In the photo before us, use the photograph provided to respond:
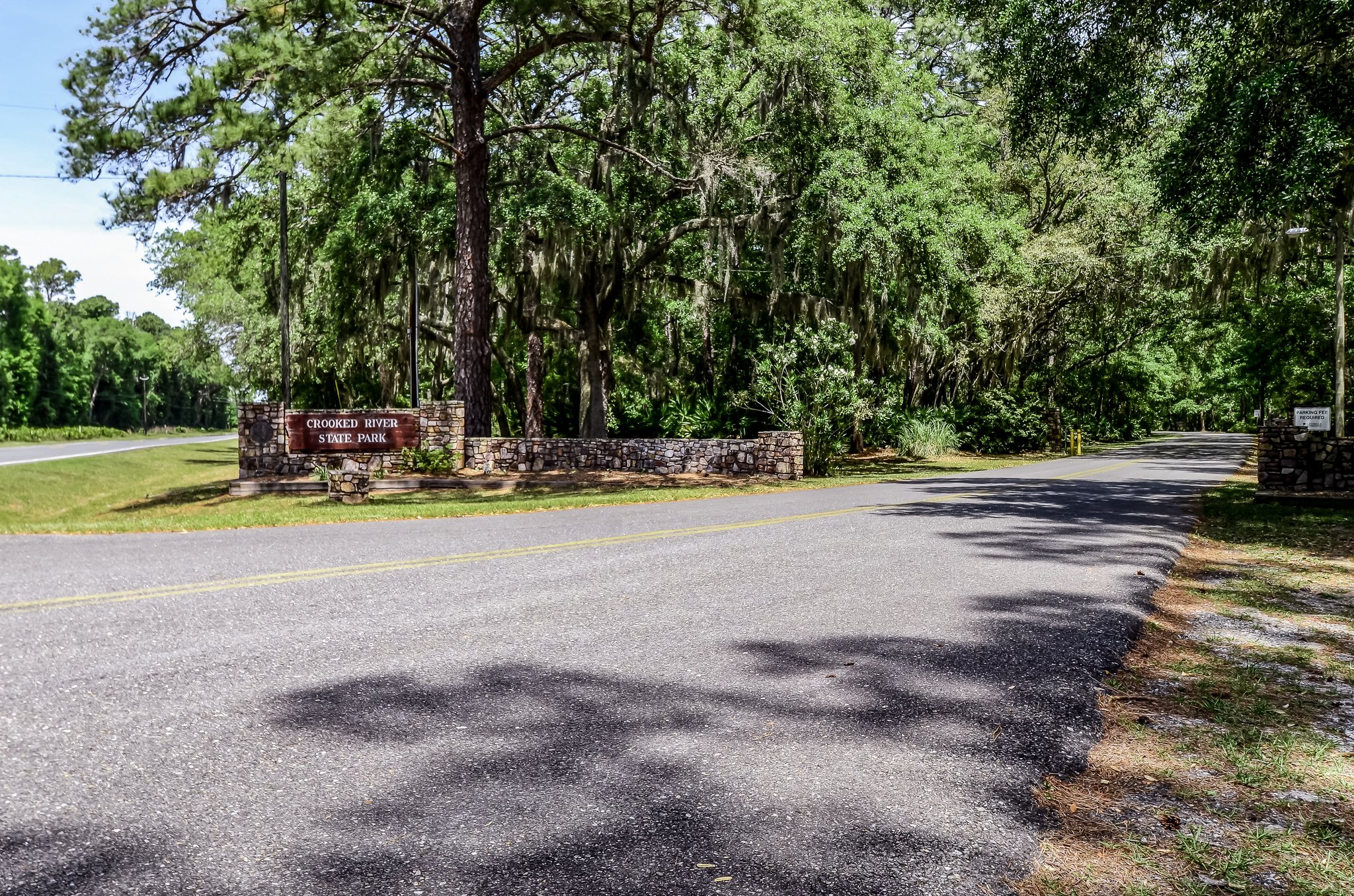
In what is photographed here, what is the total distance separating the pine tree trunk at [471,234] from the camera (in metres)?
19.1

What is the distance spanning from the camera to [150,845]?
2.67 metres

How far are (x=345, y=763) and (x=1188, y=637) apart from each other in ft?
16.7

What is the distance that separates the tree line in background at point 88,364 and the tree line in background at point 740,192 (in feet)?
51.8

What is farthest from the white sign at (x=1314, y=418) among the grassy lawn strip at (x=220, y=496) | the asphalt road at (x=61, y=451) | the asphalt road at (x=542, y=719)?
the asphalt road at (x=61, y=451)

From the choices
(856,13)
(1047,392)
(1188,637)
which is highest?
(856,13)

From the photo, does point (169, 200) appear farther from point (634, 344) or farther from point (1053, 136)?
point (1053, 136)

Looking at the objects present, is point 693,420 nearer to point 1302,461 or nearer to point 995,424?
point 995,424

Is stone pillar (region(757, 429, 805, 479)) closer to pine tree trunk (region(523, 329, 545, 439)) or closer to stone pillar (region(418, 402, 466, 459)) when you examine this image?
stone pillar (region(418, 402, 466, 459))

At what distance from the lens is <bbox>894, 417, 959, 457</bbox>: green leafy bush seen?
29297 millimetres

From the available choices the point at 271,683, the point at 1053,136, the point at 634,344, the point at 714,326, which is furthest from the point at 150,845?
the point at 634,344

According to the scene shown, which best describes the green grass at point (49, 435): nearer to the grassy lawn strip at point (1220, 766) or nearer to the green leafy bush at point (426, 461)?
the green leafy bush at point (426, 461)

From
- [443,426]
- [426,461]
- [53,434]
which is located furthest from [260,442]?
[53,434]

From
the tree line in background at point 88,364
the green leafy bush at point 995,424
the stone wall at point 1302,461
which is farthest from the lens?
the tree line in background at point 88,364

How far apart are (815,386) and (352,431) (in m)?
10.5
